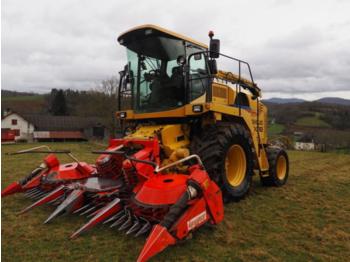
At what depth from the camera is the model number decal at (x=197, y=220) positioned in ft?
11.5

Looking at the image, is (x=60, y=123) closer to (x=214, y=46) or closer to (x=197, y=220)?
(x=214, y=46)

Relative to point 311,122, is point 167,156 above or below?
below

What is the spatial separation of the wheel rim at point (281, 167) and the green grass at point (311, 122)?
108 feet

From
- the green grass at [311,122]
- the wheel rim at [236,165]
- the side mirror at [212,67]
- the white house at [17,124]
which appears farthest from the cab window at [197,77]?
the white house at [17,124]

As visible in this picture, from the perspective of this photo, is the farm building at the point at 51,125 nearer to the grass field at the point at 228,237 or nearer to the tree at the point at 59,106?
the tree at the point at 59,106

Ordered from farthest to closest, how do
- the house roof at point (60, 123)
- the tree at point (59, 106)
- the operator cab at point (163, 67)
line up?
the tree at point (59, 106) < the house roof at point (60, 123) < the operator cab at point (163, 67)

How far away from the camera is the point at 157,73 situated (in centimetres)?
631

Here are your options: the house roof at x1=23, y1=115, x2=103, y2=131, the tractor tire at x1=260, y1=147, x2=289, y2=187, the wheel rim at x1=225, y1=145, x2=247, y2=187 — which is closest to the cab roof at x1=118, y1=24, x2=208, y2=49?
the wheel rim at x1=225, y1=145, x2=247, y2=187

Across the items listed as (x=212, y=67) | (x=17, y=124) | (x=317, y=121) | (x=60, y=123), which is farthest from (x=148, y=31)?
(x=17, y=124)

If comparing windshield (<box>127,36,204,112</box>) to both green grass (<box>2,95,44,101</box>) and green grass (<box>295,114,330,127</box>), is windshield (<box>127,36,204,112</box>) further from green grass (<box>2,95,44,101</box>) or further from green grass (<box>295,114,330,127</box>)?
green grass (<box>2,95,44,101</box>)

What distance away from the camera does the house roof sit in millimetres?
49188

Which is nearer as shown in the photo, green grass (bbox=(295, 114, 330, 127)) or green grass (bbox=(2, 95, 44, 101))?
green grass (bbox=(295, 114, 330, 127))

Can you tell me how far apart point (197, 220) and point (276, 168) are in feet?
14.3

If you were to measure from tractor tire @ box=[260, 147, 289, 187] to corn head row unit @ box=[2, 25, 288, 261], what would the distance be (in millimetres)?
25
